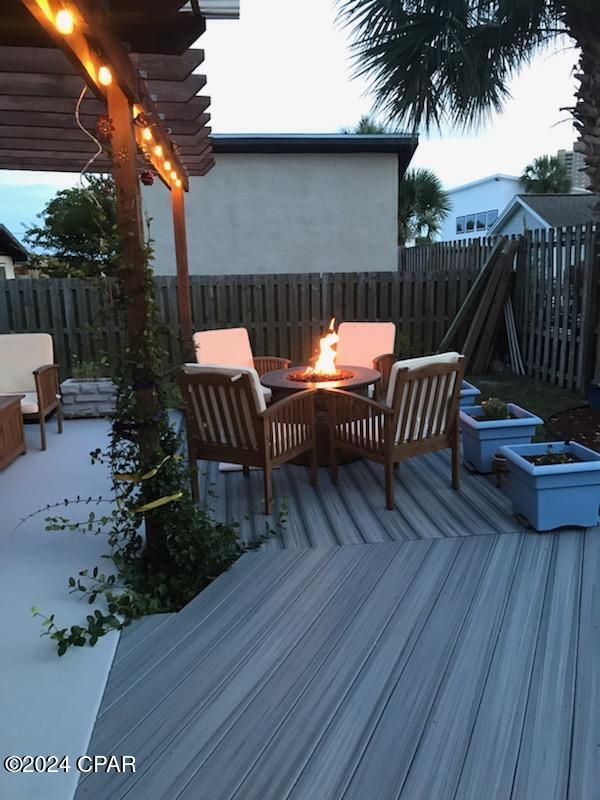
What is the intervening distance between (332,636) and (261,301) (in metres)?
5.82

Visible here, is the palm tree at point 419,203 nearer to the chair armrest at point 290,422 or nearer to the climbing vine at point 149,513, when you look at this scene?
the chair armrest at point 290,422

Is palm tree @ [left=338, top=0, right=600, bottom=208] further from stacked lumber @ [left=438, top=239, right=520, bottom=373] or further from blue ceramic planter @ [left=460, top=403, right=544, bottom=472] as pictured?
blue ceramic planter @ [left=460, top=403, right=544, bottom=472]

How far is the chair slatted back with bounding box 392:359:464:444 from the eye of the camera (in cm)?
342

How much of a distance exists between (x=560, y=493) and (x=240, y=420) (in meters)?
1.79

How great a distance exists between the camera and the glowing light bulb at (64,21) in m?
1.95

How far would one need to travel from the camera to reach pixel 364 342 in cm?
584

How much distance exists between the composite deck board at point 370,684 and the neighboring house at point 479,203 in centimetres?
2239

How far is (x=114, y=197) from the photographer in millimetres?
2518

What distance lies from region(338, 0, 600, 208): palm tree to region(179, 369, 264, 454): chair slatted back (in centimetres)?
365

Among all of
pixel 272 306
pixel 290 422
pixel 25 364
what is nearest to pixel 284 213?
pixel 272 306

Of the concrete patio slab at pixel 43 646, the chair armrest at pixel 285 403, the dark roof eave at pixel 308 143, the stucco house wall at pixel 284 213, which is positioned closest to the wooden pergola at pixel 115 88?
the chair armrest at pixel 285 403

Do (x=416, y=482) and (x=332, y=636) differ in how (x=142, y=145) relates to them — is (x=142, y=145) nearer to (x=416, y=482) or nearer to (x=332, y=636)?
(x=416, y=482)

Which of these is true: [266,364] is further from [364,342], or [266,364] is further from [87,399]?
[87,399]

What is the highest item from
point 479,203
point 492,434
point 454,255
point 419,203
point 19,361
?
point 479,203
